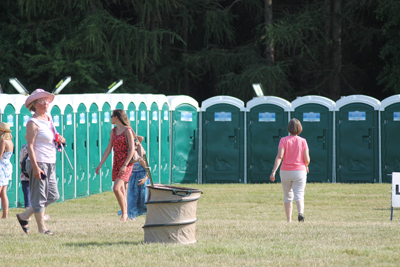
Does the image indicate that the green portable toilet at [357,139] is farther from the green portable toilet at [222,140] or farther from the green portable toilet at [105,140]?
the green portable toilet at [105,140]

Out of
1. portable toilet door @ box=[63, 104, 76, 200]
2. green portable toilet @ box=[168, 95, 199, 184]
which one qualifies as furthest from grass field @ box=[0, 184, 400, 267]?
green portable toilet @ box=[168, 95, 199, 184]

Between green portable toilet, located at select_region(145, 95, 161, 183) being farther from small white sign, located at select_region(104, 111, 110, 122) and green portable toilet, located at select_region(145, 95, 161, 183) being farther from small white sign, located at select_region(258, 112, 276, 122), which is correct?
small white sign, located at select_region(258, 112, 276, 122)

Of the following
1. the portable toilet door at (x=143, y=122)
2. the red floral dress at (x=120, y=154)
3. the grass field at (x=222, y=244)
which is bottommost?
the grass field at (x=222, y=244)

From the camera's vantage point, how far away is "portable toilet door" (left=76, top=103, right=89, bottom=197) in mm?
14188

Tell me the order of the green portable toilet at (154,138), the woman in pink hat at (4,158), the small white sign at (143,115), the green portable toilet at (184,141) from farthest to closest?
1. the green portable toilet at (184,141)
2. the green portable toilet at (154,138)
3. the small white sign at (143,115)
4. the woman in pink hat at (4,158)

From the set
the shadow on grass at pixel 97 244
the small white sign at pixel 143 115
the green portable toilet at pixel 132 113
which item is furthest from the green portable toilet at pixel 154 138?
the shadow on grass at pixel 97 244

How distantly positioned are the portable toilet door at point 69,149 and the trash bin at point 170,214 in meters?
6.39

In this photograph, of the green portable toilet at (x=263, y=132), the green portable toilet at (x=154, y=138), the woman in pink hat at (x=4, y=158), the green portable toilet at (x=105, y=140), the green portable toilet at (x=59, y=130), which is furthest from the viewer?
the green portable toilet at (x=263, y=132)

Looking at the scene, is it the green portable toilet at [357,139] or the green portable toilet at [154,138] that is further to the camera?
the green portable toilet at [357,139]

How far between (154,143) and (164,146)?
1.68 feet

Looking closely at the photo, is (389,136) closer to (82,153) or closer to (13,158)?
(82,153)

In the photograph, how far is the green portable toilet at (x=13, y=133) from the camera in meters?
12.2

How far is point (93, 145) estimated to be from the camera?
48.8 ft

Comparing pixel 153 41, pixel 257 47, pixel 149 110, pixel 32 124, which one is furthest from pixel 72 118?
pixel 257 47
